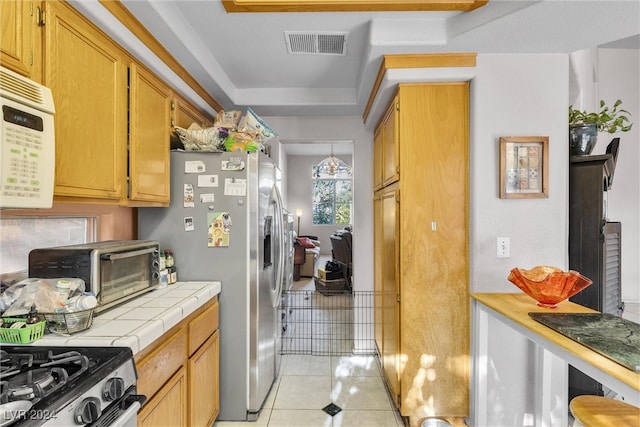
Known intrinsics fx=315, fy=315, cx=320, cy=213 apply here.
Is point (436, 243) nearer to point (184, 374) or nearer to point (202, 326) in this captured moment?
point (202, 326)

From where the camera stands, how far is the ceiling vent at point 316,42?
77.4 inches

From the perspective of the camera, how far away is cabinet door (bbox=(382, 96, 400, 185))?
2055 mm

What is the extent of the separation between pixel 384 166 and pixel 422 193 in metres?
0.69

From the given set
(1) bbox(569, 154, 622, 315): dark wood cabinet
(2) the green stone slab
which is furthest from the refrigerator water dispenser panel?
(1) bbox(569, 154, 622, 315): dark wood cabinet

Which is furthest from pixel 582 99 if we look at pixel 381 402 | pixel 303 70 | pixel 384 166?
pixel 381 402

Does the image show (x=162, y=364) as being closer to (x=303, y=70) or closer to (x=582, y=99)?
(x=303, y=70)

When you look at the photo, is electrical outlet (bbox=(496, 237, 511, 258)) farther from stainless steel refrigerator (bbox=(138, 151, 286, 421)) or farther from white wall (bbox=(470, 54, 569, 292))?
stainless steel refrigerator (bbox=(138, 151, 286, 421))

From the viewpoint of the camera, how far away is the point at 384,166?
2.62 meters

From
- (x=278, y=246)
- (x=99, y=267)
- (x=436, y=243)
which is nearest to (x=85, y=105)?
(x=99, y=267)

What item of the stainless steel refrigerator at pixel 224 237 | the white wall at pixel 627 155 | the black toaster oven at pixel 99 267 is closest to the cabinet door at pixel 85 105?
the black toaster oven at pixel 99 267

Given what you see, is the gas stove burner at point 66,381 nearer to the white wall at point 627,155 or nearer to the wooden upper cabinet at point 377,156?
the wooden upper cabinet at point 377,156

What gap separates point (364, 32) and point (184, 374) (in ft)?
7.11

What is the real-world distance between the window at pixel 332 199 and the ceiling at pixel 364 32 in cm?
712

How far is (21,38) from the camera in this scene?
1082 millimetres
